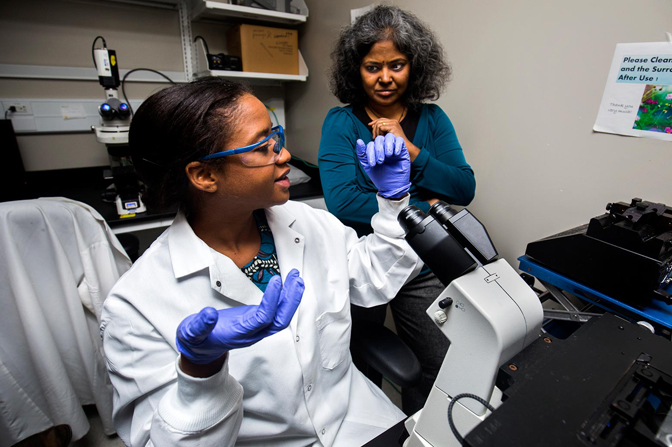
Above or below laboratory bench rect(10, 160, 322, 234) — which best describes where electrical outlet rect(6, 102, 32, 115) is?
above

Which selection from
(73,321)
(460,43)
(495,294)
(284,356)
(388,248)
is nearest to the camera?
(495,294)

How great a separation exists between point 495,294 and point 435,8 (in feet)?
4.80

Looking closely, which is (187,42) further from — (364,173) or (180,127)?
(180,127)

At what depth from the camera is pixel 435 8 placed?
152 cm

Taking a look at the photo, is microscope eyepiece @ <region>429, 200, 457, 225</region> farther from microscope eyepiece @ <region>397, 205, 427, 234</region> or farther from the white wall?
the white wall

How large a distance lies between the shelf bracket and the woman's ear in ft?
5.78

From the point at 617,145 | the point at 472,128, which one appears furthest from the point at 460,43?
the point at 617,145

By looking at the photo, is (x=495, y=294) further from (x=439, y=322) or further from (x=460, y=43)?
(x=460, y=43)

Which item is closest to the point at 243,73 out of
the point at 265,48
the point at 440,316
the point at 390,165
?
the point at 265,48

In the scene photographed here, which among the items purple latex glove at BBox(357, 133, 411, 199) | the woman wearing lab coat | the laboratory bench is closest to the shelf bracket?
the laboratory bench

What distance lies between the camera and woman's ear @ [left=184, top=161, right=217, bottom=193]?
2.53 feet

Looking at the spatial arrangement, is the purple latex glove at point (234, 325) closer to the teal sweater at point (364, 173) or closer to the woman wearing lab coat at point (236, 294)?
the woman wearing lab coat at point (236, 294)

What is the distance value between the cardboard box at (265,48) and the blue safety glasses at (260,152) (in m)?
1.47

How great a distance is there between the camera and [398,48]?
1229mm
